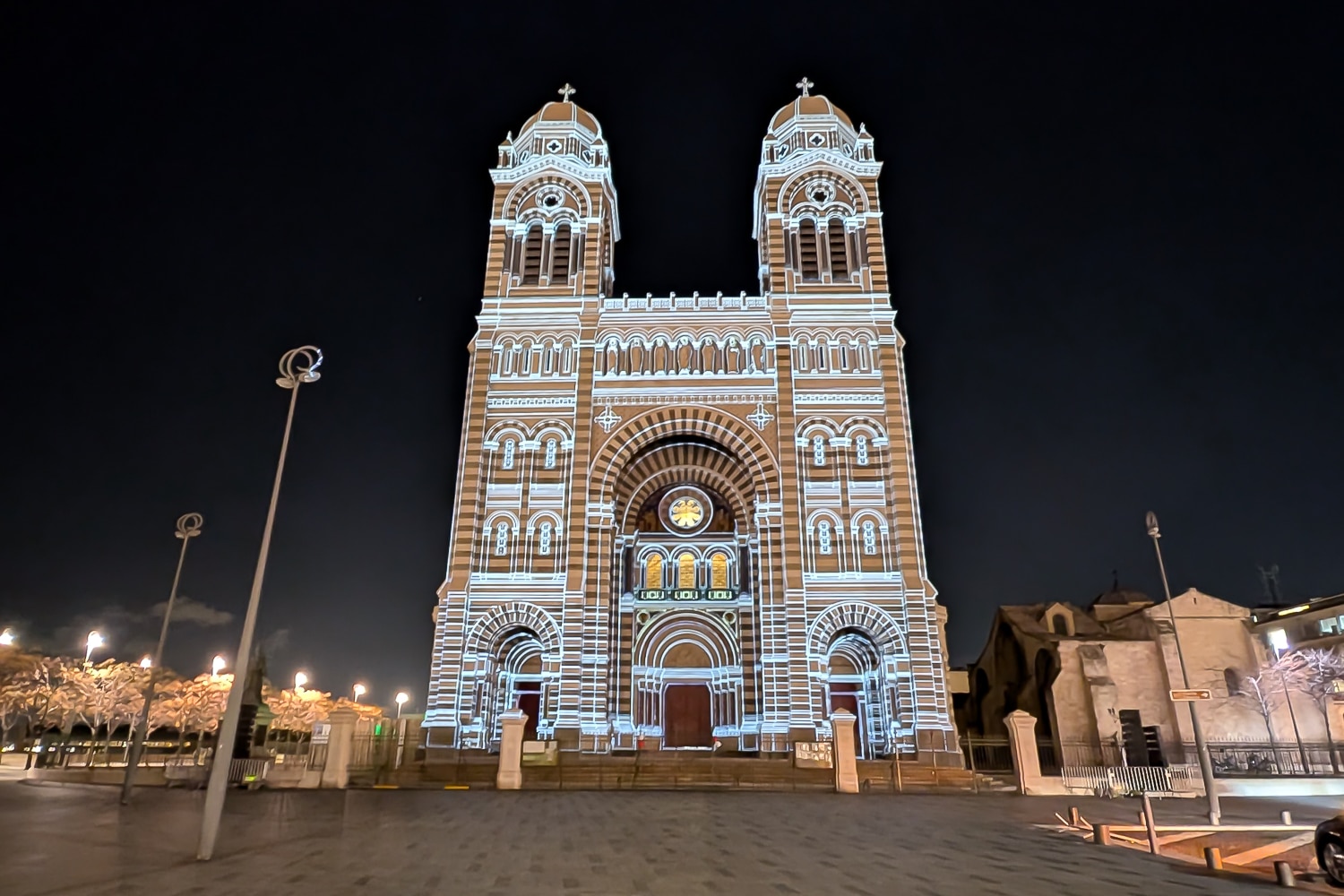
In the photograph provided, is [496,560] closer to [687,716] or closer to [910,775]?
[687,716]

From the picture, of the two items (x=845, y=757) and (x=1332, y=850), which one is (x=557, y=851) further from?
(x=845, y=757)

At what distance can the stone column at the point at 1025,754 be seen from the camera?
20.7 metres

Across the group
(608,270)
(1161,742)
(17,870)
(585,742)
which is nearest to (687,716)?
(585,742)

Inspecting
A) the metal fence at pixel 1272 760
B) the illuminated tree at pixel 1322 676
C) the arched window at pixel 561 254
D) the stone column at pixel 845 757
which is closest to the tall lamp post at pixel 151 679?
the stone column at pixel 845 757

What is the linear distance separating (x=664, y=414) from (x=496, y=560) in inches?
375

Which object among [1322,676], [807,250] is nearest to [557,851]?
[807,250]

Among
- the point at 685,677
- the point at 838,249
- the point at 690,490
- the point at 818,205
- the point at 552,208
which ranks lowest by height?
the point at 685,677

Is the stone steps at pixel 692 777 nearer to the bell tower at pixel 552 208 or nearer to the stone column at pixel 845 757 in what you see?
the stone column at pixel 845 757

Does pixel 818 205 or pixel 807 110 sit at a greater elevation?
pixel 807 110

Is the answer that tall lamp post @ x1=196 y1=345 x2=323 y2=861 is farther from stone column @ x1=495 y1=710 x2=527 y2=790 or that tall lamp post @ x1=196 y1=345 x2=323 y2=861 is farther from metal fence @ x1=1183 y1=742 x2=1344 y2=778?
metal fence @ x1=1183 y1=742 x2=1344 y2=778

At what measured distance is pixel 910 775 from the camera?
22.7 meters

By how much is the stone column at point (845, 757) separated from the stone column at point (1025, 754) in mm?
4607

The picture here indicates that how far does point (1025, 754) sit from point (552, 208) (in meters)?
30.3

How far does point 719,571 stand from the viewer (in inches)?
1400
